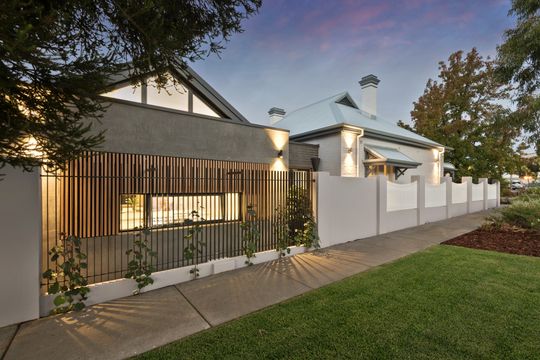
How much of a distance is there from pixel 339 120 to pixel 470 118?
17093mm

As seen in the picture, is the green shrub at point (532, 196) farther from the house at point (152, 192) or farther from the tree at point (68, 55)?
the tree at point (68, 55)

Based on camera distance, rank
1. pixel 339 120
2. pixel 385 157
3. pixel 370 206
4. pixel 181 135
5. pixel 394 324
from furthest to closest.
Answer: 1. pixel 339 120
2. pixel 385 157
3. pixel 370 206
4. pixel 181 135
5. pixel 394 324

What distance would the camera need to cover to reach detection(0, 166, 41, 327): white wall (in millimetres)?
3562

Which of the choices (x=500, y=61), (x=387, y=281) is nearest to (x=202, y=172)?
(x=387, y=281)

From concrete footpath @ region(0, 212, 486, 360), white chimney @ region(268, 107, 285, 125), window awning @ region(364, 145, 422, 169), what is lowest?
concrete footpath @ region(0, 212, 486, 360)

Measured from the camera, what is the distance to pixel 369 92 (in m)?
16.3

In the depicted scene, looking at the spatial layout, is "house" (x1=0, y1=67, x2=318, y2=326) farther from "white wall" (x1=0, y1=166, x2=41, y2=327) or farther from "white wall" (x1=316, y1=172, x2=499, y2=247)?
"white wall" (x1=316, y1=172, x2=499, y2=247)

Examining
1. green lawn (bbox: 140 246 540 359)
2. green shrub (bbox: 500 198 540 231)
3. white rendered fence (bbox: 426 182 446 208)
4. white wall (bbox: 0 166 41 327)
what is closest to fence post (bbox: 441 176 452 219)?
white rendered fence (bbox: 426 182 446 208)

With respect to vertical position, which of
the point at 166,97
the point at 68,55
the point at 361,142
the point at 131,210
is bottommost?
the point at 131,210

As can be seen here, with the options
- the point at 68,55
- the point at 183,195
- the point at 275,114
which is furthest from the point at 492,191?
the point at 68,55

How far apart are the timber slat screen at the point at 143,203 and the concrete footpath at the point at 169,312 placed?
76cm

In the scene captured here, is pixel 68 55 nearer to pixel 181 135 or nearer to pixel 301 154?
pixel 181 135

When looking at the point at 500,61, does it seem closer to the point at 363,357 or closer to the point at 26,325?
the point at 363,357

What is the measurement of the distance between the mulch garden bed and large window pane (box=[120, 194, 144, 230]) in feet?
30.4
